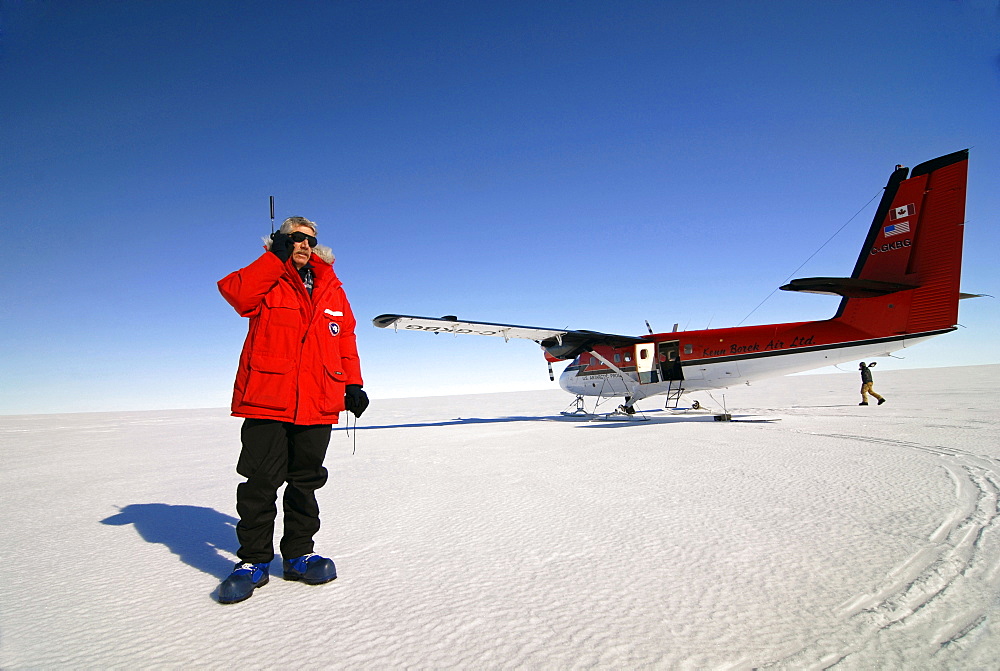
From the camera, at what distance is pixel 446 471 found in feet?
19.6

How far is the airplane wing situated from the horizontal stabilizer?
17.7 ft

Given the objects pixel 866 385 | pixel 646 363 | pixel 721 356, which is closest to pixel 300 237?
pixel 721 356

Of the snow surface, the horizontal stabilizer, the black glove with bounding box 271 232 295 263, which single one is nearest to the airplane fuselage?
the horizontal stabilizer

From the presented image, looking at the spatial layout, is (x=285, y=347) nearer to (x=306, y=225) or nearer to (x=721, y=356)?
(x=306, y=225)

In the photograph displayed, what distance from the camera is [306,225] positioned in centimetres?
287

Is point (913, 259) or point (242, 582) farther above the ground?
point (913, 259)

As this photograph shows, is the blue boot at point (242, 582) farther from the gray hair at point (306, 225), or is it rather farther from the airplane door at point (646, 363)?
the airplane door at point (646, 363)

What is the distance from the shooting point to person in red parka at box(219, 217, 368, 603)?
2467mm

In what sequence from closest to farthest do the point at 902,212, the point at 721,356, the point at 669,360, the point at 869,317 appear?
the point at 902,212 < the point at 869,317 < the point at 721,356 < the point at 669,360

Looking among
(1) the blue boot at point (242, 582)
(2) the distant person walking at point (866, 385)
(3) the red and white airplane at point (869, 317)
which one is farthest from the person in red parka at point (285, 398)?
(2) the distant person walking at point (866, 385)

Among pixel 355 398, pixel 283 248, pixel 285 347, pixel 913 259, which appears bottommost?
pixel 355 398

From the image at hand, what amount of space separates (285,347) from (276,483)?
31.0 inches

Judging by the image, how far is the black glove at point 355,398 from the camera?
9.22 feet

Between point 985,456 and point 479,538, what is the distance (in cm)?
640
